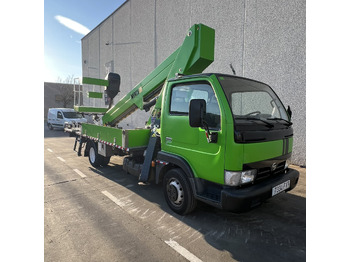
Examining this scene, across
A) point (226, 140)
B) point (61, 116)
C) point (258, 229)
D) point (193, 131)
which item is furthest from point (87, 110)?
point (61, 116)

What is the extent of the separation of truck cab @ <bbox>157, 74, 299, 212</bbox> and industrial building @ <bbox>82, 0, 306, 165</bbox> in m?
3.29

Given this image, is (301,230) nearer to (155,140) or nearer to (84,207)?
(155,140)

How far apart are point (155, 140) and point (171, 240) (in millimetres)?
1899

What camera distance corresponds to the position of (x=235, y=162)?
2715mm

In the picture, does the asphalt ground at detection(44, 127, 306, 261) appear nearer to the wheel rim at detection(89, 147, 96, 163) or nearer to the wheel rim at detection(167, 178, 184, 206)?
the wheel rim at detection(167, 178, 184, 206)

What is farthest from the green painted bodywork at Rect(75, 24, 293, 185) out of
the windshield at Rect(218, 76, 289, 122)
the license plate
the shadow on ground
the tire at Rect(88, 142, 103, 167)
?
the tire at Rect(88, 142, 103, 167)

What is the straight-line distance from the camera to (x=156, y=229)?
3.08 meters

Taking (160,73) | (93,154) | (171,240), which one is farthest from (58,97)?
(171,240)

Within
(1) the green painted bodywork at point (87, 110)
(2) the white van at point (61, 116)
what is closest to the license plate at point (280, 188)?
(1) the green painted bodywork at point (87, 110)

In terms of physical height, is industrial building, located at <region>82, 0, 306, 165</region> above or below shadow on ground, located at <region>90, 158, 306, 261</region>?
above

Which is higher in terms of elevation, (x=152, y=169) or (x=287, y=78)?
(x=287, y=78)

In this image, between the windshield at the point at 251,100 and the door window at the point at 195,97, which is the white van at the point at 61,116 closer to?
the door window at the point at 195,97

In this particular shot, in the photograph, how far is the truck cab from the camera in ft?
9.03

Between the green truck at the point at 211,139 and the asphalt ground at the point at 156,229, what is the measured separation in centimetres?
43
